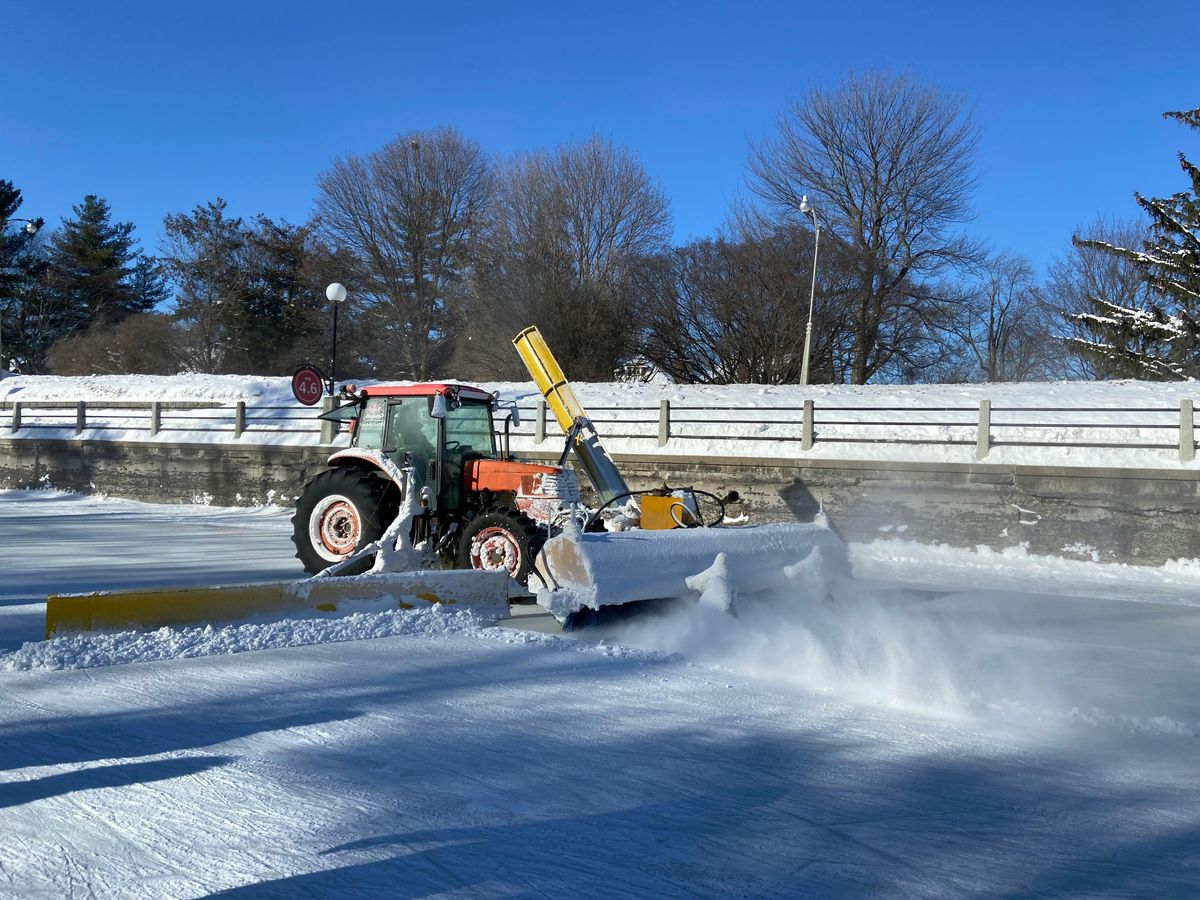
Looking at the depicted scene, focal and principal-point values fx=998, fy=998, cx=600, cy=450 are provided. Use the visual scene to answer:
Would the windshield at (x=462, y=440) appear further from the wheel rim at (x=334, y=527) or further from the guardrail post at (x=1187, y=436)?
the guardrail post at (x=1187, y=436)

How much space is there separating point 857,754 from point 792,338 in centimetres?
2572

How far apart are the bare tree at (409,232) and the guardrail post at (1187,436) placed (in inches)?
1043

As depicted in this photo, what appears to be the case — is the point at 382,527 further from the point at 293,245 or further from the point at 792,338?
the point at 293,245

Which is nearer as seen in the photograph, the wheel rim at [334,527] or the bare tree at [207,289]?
the wheel rim at [334,527]

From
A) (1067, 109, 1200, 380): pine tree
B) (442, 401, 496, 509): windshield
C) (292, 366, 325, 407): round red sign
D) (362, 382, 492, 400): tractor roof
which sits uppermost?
(1067, 109, 1200, 380): pine tree

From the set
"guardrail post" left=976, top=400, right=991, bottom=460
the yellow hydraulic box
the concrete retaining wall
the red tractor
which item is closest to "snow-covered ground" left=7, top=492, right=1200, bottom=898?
the red tractor

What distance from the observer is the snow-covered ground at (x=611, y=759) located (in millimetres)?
3127

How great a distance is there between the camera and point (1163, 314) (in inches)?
1025

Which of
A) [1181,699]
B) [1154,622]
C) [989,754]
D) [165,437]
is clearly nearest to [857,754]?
[989,754]

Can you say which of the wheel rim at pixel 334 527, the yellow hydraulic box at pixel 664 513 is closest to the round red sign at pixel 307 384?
the wheel rim at pixel 334 527

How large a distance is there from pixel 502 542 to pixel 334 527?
212 centimetres

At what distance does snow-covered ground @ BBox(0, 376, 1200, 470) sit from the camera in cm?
1363

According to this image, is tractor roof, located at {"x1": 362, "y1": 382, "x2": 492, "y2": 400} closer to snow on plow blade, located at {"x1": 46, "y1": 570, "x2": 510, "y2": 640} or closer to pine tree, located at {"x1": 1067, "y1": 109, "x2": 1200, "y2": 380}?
snow on plow blade, located at {"x1": 46, "y1": 570, "x2": 510, "y2": 640}

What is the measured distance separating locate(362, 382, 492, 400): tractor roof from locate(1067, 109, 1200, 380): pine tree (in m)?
21.9
